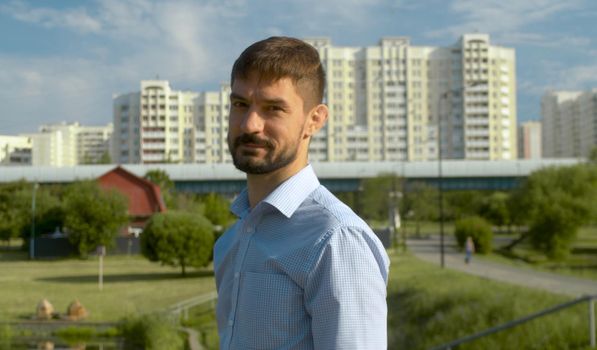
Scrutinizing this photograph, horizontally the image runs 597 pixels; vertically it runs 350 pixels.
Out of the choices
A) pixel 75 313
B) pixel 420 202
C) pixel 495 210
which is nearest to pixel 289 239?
pixel 75 313

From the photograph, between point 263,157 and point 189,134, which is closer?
point 263,157

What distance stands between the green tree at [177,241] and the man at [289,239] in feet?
107

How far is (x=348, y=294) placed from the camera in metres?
1.76

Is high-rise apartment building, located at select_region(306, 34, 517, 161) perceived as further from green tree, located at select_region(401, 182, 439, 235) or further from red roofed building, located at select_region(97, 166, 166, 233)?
red roofed building, located at select_region(97, 166, 166, 233)

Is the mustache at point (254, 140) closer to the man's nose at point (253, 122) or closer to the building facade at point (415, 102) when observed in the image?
the man's nose at point (253, 122)

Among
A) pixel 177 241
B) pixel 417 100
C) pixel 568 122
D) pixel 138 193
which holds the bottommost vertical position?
pixel 177 241

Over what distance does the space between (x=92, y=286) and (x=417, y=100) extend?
3683 inches

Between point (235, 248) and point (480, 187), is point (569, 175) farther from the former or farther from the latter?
point (235, 248)

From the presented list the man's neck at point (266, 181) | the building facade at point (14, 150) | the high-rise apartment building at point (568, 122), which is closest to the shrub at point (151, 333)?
the building facade at point (14, 150)

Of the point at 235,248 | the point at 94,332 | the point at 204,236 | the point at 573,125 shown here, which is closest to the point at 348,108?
the point at 573,125

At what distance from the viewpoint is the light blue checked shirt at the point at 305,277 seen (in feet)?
5.80

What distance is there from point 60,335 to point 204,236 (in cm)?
1532

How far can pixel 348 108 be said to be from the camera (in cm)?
11706

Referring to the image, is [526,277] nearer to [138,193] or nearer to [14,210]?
[14,210]
